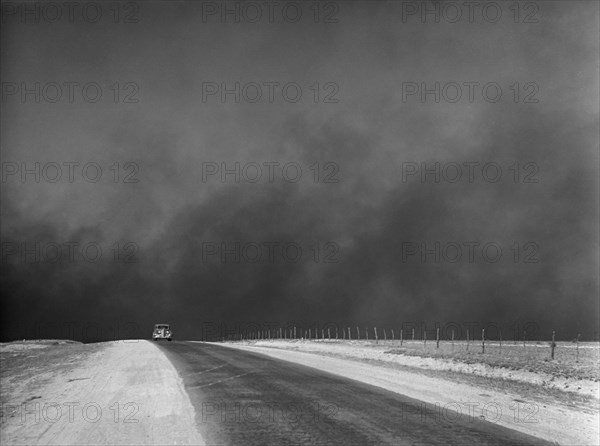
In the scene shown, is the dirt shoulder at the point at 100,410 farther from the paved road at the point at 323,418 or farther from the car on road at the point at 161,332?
the car on road at the point at 161,332

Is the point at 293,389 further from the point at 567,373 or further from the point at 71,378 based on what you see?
the point at 567,373

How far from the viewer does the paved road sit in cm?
822

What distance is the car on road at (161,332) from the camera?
65625 millimetres

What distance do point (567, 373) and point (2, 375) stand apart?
25757mm

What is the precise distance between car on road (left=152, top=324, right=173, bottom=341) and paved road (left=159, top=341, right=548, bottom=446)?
2124 inches

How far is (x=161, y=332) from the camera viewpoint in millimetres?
66188

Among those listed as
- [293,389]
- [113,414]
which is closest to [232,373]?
[293,389]

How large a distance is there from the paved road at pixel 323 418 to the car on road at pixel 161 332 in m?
53.9

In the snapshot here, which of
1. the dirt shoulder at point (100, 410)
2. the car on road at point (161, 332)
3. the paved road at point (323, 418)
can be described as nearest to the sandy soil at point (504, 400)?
the paved road at point (323, 418)

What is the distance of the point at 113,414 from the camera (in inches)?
418

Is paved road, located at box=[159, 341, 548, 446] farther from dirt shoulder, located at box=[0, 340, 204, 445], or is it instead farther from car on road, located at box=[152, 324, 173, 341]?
car on road, located at box=[152, 324, 173, 341]

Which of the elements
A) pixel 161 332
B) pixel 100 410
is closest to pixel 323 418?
pixel 100 410

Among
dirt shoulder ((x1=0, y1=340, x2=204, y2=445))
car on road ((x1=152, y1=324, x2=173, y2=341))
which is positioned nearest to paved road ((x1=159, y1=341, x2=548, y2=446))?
dirt shoulder ((x1=0, y1=340, x2=204, y2=445))

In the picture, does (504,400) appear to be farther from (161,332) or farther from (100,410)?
(161,332)
